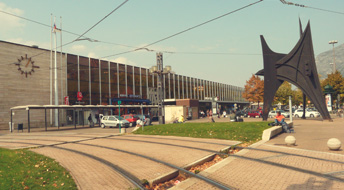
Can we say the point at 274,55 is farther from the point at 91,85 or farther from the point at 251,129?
the point at 91,85

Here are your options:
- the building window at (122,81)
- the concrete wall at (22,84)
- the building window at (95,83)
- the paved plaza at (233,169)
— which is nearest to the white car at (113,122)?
the concrete wall at (22,84)

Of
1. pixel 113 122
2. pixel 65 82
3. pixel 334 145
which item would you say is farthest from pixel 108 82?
pixel 334 145

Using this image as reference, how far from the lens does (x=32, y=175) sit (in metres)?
7.97

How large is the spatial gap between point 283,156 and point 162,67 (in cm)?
1948

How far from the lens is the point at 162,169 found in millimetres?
8867

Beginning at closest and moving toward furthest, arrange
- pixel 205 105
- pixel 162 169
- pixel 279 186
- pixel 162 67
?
pixel 279 186 → pixel 162 169 → pixel 162 67 → pixel 205 105

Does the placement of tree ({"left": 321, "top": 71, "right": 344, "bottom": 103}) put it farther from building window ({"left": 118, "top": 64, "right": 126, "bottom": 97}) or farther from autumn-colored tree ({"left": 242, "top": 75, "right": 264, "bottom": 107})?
building window ({"left": 118, "top": 64, "right": 126, "bottom": 97})

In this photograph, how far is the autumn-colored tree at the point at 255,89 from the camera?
77250mm

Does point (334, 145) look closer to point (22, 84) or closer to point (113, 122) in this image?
point (113, 122)

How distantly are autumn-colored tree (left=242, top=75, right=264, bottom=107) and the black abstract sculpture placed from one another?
150 ft

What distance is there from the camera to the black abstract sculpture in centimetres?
3153

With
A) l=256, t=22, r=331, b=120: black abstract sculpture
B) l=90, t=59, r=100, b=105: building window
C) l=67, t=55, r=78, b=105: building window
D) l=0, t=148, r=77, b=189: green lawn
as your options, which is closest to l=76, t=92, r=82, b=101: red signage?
l=67, t=55, r=78, b=105: building window

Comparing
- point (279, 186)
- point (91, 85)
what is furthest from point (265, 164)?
point (91, 85)

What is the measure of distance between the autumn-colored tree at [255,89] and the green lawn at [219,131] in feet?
194
